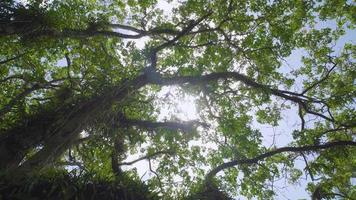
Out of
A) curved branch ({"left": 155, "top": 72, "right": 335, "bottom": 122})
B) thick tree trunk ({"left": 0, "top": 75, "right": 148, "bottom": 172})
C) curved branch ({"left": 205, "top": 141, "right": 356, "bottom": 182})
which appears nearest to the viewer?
thick tree trunk ({"left": 0, "top": 75, "right": 148, "bottom": 172})

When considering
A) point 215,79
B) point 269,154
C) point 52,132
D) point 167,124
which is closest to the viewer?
point 52,132

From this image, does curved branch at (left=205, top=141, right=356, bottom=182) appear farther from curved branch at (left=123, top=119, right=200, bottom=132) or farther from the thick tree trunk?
the thick tree trunk

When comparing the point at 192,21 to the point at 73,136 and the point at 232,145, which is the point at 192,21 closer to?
the point at 232,145

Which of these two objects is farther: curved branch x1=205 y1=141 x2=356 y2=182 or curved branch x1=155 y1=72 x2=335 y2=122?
curved branch x1=155 y1=72 x2=335 y2=122

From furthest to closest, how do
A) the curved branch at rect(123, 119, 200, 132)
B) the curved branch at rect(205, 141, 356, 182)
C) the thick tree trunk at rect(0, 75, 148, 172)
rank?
the curved branch at rect(123, 119, 200, 132)
the curved branch at rect(205, 141, 356, 182)
the thick tree trunk at rect(0, 75, 148, 172)

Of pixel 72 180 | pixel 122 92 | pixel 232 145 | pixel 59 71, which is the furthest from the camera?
pixel 59 71

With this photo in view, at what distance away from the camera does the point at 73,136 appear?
9.90 m

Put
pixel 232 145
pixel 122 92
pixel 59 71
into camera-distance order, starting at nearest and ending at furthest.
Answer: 1. pixel 122 92
2. pixel 232 145
3. pixel 59 71

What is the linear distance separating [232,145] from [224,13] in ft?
18.4

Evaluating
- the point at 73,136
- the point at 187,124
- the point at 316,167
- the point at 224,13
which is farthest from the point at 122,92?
the point at 316,167

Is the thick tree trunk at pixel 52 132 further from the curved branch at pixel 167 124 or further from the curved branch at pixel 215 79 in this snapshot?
the curved branch at pixel 167 124

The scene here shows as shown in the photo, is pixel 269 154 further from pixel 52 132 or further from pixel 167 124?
pixel 52 132

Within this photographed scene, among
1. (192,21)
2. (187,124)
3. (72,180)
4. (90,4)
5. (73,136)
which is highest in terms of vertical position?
(90,4)

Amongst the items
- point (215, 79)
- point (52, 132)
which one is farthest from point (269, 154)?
point (52, 132)
